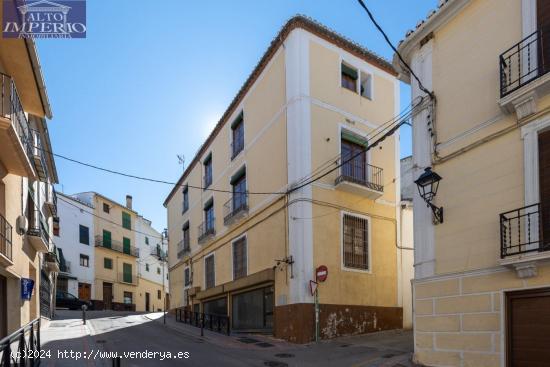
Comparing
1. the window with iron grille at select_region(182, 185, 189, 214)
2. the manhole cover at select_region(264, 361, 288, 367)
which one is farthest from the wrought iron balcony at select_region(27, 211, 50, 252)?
the window with iron grille at select_region(182, 185, 189, 214)

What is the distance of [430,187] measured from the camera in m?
8.74

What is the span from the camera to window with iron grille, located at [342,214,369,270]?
47.4 feet

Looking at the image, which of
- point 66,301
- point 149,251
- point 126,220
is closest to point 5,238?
point 66,301

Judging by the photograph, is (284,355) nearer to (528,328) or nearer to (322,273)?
(322,273)

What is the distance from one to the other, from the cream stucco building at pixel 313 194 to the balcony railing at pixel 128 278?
21.8 meters

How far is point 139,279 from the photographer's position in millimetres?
40406

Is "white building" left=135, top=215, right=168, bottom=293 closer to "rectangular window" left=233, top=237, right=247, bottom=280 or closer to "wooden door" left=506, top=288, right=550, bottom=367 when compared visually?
"rectangular window" left=233, top=237, right=247, bottom=280

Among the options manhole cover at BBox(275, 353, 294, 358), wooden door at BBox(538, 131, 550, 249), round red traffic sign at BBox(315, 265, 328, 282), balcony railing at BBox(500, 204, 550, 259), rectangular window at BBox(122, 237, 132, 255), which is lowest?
manhole cover at BBox(275, 353, 294, 358)

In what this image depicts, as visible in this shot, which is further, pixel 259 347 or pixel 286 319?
pixel 286 319

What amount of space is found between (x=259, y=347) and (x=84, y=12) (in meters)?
10.0

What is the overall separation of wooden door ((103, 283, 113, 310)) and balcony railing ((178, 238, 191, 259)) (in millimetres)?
12000

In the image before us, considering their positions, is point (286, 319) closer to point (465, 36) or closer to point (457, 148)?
point (457, 148)

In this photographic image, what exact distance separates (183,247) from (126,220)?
600 inches

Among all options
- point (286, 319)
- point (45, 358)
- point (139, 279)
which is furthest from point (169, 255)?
point (45, 358)
